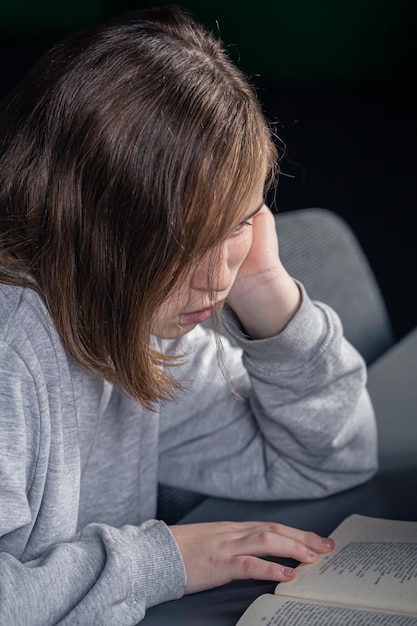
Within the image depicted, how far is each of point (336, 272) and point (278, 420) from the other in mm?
529

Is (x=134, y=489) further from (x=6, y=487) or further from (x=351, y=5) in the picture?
(x=351, y=5)

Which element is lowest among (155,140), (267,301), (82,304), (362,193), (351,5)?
(362,193)

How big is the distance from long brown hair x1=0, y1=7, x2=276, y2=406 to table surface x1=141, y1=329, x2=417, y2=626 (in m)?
0.21

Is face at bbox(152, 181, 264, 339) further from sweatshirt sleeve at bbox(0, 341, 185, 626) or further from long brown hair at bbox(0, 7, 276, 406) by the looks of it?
sweatshirt sleeve at bbox(0, 341, 185, 626)

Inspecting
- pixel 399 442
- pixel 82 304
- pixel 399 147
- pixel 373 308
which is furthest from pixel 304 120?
pixel 82 304

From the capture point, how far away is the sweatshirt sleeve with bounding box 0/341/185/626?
0.81 m

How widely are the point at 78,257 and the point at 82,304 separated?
0.04 m

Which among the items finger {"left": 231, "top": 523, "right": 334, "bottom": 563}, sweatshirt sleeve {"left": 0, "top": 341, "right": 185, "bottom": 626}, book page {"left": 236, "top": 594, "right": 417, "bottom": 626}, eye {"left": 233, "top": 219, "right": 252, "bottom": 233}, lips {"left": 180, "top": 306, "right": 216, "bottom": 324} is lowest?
finger {"left": 231, "top": 523, "right": 334, "bottom": 563}

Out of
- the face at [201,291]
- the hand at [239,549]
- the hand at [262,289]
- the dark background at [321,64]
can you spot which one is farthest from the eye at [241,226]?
the dark background at [321,64]

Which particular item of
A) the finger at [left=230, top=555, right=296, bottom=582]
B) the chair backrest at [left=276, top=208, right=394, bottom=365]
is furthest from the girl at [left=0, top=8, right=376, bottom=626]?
the chair backrest at [left=276, top=208, right=394, bottom=365]

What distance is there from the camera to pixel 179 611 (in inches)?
34.2

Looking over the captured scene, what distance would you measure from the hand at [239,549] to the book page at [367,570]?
0.05ft

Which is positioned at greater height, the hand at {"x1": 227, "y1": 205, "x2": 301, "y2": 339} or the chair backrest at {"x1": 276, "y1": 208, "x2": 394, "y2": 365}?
the hand at {"x1": 227, "y1": 205, "x2": 301, "y2": 339}

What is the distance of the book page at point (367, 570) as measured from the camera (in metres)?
0.83
